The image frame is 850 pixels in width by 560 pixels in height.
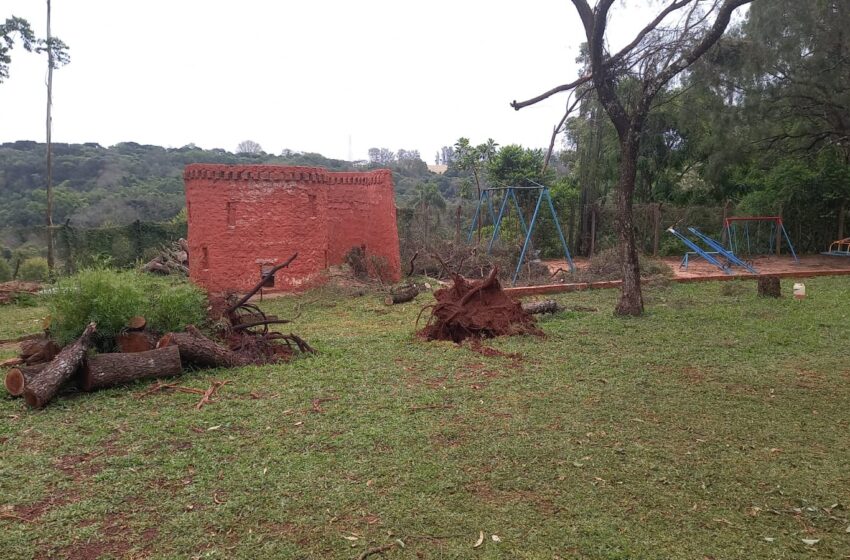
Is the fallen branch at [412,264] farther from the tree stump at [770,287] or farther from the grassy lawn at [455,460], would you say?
the grassy lawn at [455,460]

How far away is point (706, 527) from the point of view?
9.69ft

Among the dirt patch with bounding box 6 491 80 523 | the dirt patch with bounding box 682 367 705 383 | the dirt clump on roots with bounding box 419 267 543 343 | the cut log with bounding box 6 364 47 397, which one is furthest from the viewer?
the dirt clump on roots with bounding box 419 267 543 343

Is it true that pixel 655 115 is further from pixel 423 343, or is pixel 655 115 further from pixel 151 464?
pixel 151 464

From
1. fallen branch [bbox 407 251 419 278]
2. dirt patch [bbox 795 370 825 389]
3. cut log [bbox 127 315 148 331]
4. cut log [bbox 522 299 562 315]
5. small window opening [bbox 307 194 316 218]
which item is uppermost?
small window opening [bbox 307 194 316 218]

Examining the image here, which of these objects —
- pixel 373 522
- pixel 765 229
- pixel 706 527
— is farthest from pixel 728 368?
pixel 765 229

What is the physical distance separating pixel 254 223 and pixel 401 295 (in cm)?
357

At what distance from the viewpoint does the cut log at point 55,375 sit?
189 inches

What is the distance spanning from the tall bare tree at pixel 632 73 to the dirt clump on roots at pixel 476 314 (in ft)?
6.69

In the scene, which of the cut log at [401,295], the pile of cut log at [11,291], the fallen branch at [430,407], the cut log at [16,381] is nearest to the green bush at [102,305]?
the cut log at [16,381]

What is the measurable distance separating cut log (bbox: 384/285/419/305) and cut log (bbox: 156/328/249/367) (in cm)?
489

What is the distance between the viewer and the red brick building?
11.9 m

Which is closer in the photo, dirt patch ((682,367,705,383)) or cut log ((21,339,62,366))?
dirt patch ((682,367,705,383))

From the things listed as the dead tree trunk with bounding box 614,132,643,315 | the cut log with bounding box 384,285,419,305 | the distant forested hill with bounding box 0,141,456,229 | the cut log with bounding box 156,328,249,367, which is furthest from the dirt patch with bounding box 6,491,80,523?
the distant forested hill with bounding box 0,141,456,229

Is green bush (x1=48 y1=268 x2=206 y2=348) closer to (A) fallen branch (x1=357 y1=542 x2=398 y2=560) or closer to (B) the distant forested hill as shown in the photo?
(A) fallen branch (x1=357 y1=542 x2=398 y2=560)
